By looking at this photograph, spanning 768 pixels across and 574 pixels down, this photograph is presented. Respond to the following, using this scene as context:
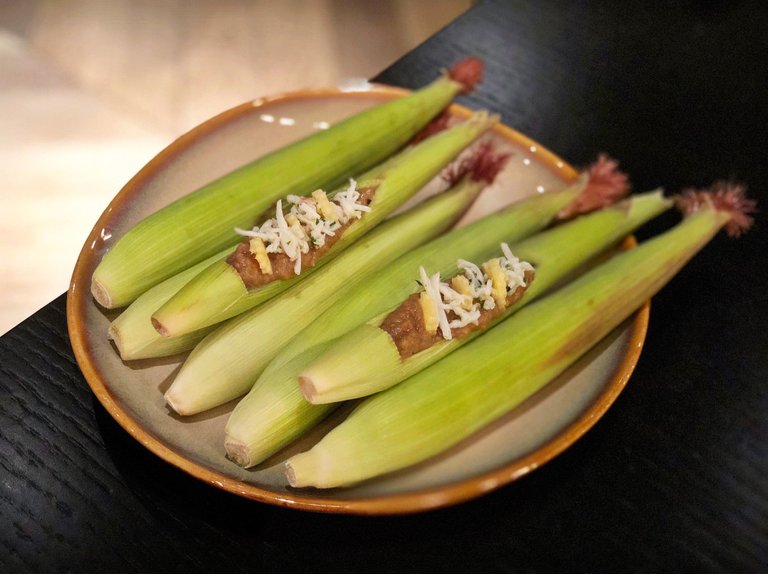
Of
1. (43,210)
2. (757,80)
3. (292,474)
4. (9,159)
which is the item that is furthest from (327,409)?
(757,80)

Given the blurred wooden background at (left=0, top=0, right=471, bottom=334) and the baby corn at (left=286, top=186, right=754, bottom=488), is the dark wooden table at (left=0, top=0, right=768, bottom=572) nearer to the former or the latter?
the baby corn at (left=286, top=186, right=754, bottom=488)

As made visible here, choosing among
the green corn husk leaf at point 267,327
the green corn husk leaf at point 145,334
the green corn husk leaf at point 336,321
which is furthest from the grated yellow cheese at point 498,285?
the green corn husk leaf at point 145,334

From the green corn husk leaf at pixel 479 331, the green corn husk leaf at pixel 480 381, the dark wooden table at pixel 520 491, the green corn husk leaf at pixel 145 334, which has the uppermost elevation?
the green corn husk leaf at pixel 145 334

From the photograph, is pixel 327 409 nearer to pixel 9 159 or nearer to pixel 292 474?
pixel 292 474

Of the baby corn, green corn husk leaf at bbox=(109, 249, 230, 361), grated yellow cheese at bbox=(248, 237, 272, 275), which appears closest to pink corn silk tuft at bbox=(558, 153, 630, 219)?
the baby corn

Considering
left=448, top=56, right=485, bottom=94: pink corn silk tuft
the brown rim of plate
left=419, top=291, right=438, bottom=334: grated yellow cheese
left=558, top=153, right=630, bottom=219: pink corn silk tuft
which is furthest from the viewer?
left=448, top=56, right=485, bottom=94: pink corn silk tuft

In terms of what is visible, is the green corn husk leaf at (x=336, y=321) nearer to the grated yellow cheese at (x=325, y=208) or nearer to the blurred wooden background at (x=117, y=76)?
the grated yellow cheese at (x=325, y=208)

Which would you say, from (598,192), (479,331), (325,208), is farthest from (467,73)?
(479,331)
